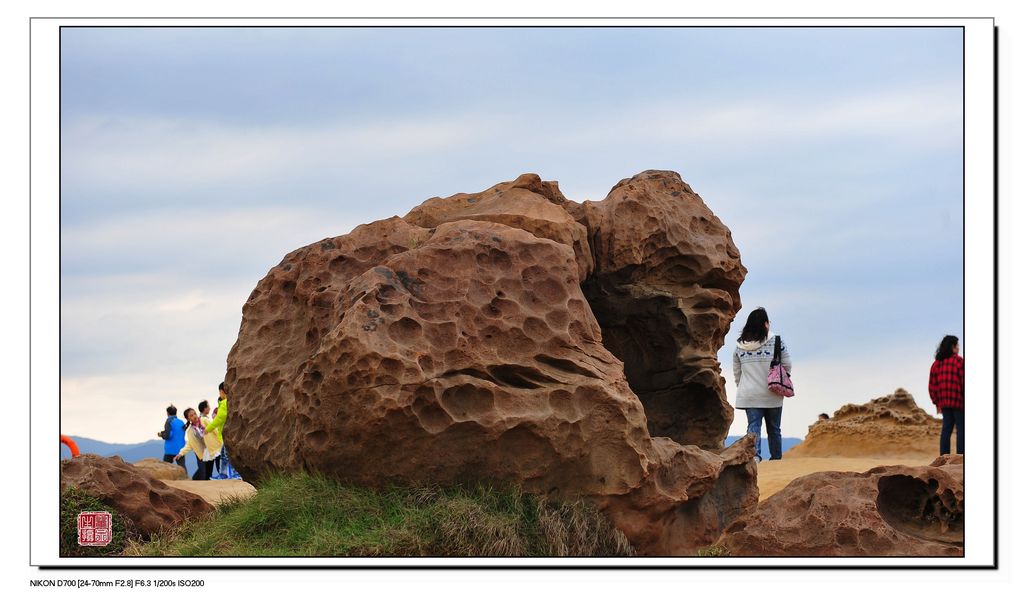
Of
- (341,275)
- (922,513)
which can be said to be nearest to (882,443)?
(922,513)

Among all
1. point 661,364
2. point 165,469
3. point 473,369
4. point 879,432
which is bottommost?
point 165,469

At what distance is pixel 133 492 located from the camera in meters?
9.30

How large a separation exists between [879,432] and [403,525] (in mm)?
11931

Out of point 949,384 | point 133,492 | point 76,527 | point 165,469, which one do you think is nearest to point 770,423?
point 949,384

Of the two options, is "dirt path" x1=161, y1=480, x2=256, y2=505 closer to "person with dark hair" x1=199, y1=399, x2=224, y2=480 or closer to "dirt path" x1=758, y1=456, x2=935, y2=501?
"person with dark hair" x1=199, y1=399, x2=224, y2=480

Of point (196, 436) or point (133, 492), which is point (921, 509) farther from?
point (196, 436)

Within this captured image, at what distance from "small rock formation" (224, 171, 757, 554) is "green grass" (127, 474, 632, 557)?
13 centimetres

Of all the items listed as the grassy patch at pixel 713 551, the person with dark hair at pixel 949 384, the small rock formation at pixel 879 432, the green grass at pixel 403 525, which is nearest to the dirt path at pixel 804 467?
the small rock formation at pixel 879 432

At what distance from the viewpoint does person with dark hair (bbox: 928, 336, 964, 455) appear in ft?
38.8

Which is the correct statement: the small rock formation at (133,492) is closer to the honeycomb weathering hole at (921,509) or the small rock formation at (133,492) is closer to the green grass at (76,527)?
the green grass at (76,527)

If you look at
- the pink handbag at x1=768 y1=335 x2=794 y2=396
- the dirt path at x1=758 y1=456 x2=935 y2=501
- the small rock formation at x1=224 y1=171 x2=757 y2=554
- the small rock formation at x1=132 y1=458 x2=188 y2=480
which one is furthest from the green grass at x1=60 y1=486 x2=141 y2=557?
the small rock formation at x1=132 y1=458 x2=188 y2=480

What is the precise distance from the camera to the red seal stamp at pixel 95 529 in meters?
8.63

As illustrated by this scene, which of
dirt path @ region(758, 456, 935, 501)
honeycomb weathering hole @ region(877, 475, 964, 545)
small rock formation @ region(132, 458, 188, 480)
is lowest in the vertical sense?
small rock formation @ region(132, 458, 188, 480)
